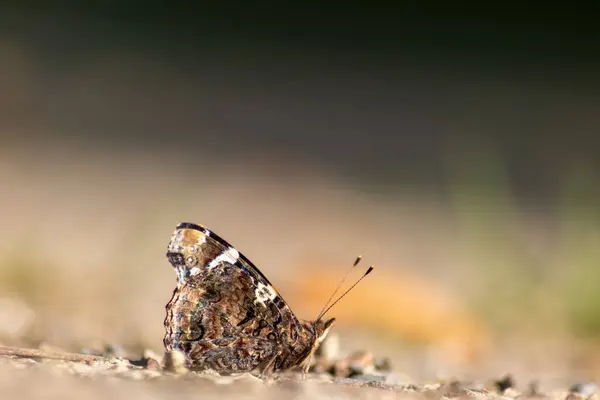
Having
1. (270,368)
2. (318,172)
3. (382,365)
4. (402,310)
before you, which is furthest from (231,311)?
(318,172)

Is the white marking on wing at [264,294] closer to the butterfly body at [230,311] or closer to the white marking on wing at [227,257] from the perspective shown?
the butterfly body at [230,311]

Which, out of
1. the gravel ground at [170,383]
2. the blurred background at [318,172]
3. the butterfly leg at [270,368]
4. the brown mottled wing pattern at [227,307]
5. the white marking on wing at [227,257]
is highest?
the blurred background at [318,172]

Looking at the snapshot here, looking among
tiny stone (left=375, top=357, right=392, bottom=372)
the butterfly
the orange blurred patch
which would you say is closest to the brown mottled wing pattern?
the butterfly

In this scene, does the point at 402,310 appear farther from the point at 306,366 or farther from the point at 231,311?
the point at 231,311

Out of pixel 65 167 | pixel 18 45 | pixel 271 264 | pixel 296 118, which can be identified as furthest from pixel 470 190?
pixel 18 45

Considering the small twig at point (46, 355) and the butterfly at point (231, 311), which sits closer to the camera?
the small twig at point (46, 355)

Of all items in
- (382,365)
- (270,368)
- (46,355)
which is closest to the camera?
(46,355)

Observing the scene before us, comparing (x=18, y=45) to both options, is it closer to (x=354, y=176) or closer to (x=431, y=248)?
(x=354, y=176)

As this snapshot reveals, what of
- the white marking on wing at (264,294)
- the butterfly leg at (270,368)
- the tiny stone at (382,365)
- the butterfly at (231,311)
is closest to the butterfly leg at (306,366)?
the butterfly at (231,311)

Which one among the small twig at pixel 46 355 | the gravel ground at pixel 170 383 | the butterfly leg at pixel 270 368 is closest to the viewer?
the gravel ground at pixel 170 383
